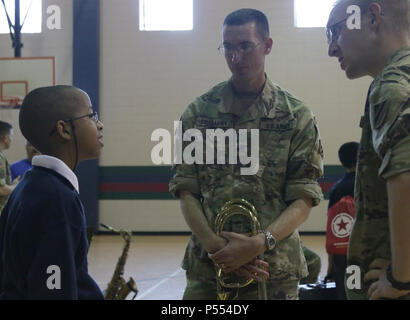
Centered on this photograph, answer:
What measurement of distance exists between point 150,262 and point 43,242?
578cm

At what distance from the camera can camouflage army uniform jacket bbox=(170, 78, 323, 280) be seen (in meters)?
2.04

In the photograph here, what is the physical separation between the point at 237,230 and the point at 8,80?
783 centimetres

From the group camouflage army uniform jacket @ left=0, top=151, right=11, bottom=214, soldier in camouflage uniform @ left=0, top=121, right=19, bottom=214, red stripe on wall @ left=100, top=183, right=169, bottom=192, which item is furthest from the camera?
red stripe on wall @ left=100, top=183, right=169, bottom=192

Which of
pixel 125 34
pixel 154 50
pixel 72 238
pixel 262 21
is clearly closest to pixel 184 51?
pixel 154 50

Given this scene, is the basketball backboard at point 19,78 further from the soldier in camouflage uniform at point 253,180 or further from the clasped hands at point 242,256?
the clasped hands at point 242,256

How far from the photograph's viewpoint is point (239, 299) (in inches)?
78.8

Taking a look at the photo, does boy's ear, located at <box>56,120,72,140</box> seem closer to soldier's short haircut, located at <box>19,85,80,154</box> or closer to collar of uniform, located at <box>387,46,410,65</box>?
soldier's short haircut, located at <box>19,85,80,154</box>

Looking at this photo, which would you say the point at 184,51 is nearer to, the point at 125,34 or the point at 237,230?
the point at 125,34


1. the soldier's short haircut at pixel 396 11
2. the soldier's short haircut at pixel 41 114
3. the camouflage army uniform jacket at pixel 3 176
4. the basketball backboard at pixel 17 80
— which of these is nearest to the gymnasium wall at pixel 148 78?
the basketball backboard at pixel 17 80

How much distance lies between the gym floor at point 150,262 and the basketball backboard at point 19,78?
283 centimetres

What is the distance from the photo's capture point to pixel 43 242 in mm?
1449

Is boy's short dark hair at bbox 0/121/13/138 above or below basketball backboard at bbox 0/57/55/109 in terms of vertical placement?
below

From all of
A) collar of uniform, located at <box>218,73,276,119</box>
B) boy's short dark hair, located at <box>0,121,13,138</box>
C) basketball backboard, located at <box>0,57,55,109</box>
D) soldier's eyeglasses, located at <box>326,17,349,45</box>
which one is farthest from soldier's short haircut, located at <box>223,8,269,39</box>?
basketball backboard, located at <box>0,57,55,109</box>

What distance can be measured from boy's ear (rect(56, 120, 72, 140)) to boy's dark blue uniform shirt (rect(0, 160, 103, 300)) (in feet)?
0.67
